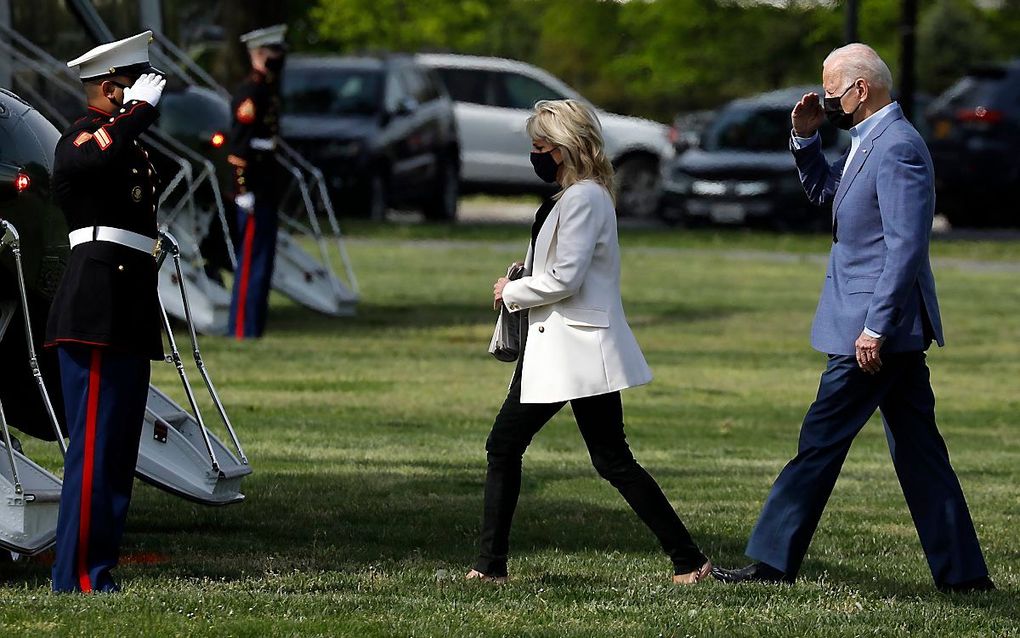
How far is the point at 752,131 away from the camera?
2722 centimetres


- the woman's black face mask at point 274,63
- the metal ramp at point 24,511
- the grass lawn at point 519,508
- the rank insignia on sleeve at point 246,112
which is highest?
the woman's black face mask at point 274,63

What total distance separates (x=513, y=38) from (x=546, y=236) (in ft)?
222

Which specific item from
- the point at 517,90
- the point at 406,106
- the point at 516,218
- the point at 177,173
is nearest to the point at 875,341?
the point at 177,173

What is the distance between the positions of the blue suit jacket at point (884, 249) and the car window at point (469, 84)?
22.4 metres

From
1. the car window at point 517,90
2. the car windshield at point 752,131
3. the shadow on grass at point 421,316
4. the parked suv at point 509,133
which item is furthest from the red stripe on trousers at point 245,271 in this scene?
the car window at point 517,90

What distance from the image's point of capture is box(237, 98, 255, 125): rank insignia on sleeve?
14.4 m

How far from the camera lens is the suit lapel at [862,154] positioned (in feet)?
22.3

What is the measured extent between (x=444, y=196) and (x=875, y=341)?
21300mm

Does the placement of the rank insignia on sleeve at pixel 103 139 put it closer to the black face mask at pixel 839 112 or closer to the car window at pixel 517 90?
the black face mask at pixel 839 112

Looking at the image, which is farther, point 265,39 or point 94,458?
point 265,39

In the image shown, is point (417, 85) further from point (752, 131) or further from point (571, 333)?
point (571, 333)

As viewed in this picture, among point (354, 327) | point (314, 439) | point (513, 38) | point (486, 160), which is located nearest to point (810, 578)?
point (314, 439)

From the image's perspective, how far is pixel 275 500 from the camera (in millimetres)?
8617

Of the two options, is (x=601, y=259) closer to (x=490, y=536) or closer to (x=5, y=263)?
(x=490, y=536)
